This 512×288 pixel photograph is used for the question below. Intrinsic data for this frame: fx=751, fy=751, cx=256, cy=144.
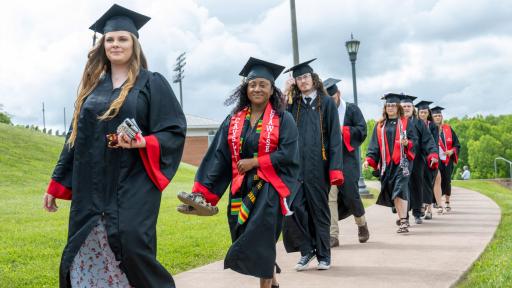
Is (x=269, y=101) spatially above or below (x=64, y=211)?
above

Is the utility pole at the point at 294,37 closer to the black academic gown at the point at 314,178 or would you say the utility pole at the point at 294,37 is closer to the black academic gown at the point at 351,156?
the black academic gown at the point at 351,156

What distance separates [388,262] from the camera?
293 inches

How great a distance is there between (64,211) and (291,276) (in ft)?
31.1

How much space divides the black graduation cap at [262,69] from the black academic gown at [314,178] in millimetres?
1594

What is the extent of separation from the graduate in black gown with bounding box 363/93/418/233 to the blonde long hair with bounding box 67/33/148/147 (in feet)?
22.7

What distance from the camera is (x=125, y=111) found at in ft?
13.1

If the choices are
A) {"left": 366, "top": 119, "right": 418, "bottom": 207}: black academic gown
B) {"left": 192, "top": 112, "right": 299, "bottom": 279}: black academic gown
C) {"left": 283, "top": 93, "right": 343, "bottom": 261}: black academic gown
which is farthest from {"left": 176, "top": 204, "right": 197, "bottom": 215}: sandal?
{"left": 366, "top": 119, "right": 418, "bottom": 207}: black academic gown

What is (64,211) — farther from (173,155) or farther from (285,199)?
(173,155)

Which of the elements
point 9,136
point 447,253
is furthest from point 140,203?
point 9,136

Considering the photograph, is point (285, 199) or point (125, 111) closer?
point (125, 111)

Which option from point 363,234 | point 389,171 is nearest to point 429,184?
point 389,171

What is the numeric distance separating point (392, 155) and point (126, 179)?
7.45 metres

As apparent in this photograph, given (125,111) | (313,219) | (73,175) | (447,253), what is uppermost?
(125,111)

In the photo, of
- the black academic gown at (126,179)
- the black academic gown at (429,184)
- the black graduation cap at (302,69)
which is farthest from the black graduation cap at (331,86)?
the black academic gown at (126,179)
